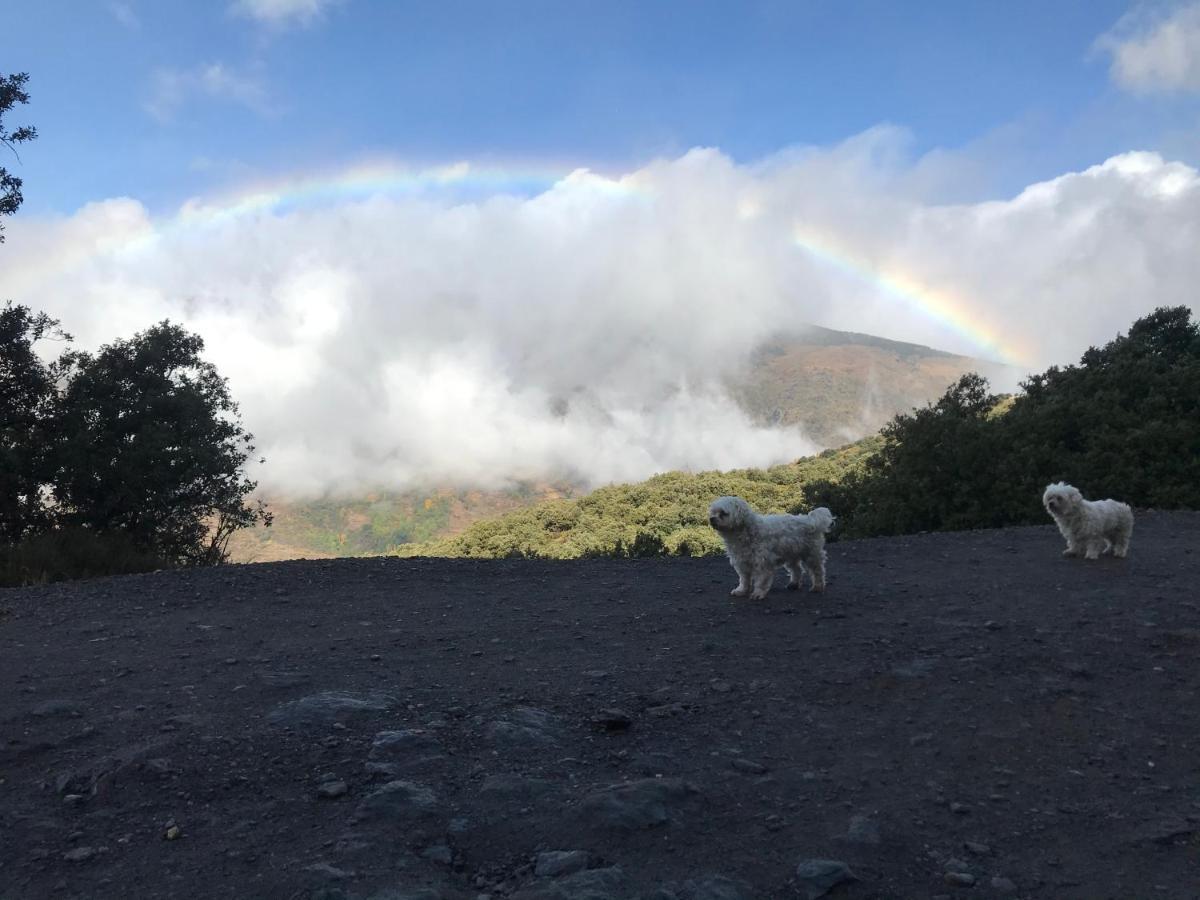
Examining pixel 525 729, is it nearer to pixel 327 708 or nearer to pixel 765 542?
pixel 327 708

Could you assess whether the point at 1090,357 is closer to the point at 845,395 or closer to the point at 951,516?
the point at 951,516

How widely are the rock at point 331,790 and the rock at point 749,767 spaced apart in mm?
2010

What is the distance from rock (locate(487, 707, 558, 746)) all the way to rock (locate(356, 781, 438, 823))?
A: 2.42ft

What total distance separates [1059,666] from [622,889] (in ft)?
13.7

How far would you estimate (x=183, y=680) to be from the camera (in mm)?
6098

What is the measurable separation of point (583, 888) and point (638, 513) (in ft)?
106

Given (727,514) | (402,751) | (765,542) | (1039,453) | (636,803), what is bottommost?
(636,803)

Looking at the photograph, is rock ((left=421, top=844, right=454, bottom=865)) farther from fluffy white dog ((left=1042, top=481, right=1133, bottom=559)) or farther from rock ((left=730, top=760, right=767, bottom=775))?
fluffy white dog ((left=1042, top=481, right=1133, bottom=559))

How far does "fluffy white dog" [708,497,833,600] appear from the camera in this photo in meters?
8.44

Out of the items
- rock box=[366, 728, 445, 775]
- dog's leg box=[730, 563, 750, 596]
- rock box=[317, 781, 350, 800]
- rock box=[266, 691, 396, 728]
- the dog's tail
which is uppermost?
the dog's tail

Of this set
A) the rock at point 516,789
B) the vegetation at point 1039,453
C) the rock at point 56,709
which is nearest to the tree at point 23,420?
the rock at point 56,709

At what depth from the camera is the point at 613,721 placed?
5176mm

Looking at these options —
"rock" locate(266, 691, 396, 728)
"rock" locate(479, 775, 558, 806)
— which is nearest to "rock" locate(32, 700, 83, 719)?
"rock" locate(266, 691, 396, 728)

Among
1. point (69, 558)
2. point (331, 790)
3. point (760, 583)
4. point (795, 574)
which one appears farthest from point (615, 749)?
point (69, 558)
